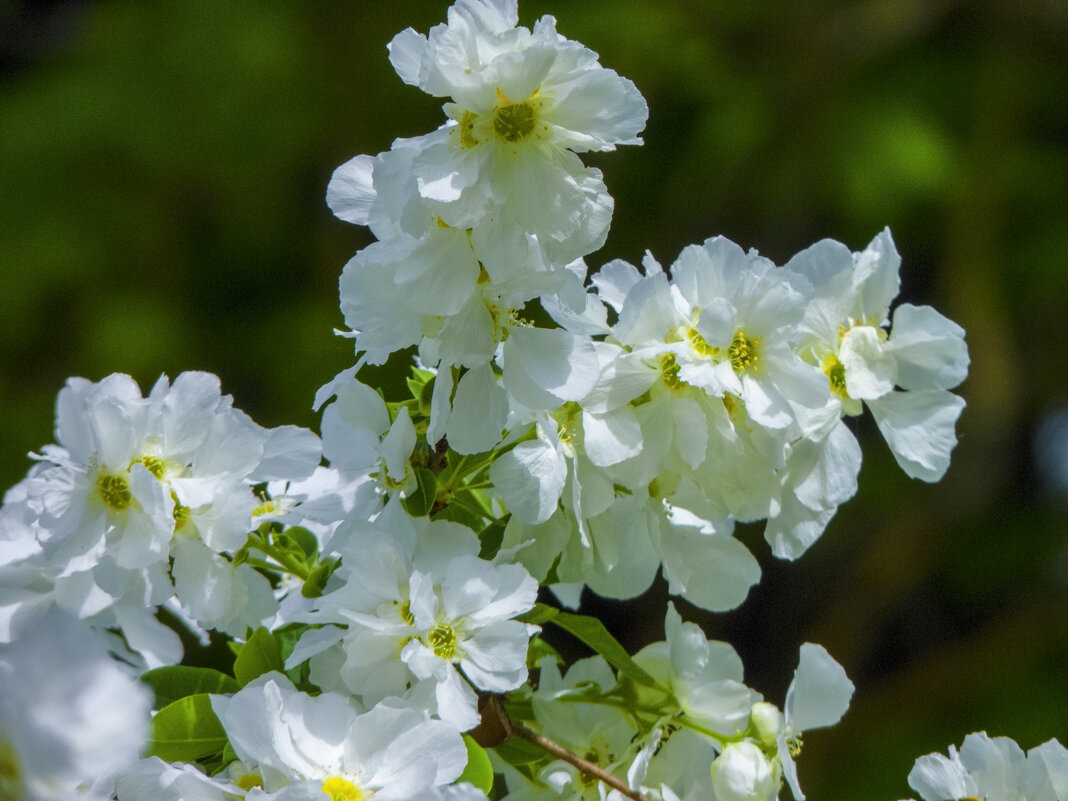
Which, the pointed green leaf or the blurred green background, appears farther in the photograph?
the blurred green background

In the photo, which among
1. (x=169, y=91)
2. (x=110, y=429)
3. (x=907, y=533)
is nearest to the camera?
(x=110, y=429)

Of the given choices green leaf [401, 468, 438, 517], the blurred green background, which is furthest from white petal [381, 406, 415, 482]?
the blurred green background

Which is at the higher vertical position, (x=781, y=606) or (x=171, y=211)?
(x=171, y=211)

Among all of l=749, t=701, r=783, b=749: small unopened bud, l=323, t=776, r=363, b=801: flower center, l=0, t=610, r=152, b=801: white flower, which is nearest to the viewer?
l=0, t=610, r=152, b=801: white flower

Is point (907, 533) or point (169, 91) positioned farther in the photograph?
point (907, 533)

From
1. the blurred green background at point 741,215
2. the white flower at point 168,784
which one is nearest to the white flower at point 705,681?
the white flower at point 168,784

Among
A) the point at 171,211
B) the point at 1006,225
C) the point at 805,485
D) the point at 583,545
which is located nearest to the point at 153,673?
the point at 583,545

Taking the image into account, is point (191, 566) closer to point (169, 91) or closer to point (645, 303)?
point (645, 303)

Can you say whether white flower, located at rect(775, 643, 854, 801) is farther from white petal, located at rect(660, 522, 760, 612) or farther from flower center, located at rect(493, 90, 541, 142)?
flower center, located at rect(493, 90, 541, 142)
